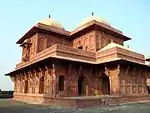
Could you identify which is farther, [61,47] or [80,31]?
[80,31]

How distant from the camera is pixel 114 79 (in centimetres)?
1697

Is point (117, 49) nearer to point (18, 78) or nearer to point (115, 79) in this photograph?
point (115, 79)

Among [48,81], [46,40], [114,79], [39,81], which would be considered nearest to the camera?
[48,81]


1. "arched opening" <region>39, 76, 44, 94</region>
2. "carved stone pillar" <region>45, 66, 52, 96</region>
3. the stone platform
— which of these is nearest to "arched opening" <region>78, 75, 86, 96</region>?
the stone platform

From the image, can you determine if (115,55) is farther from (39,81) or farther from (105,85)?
(39,81)

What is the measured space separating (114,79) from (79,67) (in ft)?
11.1

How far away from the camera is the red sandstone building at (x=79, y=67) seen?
16.3 metres

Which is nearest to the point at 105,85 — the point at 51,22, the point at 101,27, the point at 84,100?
the point at 101,27

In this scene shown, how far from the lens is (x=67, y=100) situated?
492 inches

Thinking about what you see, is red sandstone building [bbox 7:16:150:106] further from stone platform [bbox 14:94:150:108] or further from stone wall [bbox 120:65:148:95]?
stone platform [bbox 14:94:150:108]

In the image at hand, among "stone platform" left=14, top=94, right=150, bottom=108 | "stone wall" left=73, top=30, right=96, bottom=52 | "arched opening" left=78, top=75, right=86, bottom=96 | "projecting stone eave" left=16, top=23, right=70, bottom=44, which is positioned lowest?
"stone platform" left=14, top=94, right=150, bottom=108

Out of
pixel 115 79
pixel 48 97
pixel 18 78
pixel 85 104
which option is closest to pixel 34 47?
pixel 18 78

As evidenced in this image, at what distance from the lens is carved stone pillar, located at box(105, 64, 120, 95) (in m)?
16.4

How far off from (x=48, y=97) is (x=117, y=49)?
25.4 ft
